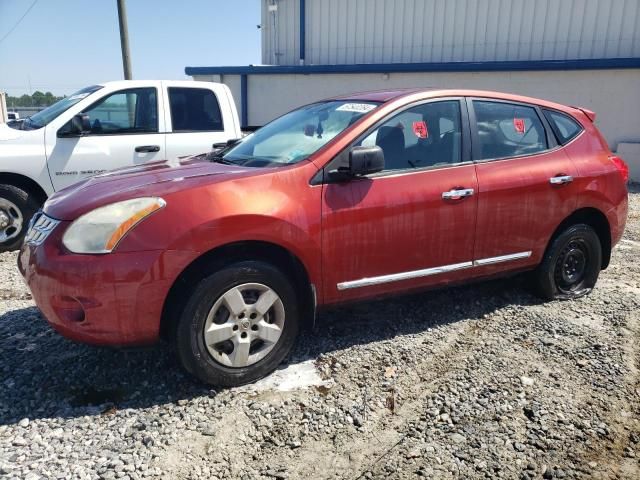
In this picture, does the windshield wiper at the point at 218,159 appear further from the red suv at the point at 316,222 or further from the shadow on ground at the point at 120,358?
the shadow on ground at the point at 120,358

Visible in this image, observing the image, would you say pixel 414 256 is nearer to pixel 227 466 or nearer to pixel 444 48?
pixel 227 466

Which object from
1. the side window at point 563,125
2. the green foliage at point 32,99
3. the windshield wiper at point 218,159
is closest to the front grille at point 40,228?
the windshield wiper at point 218,159

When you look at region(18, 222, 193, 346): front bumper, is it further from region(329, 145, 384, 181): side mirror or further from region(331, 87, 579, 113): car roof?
region(331, 87, 579, 113): car roof

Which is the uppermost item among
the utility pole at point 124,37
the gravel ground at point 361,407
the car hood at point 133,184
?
the utility pole at point 124,37

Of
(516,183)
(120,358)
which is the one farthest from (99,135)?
(516,183)

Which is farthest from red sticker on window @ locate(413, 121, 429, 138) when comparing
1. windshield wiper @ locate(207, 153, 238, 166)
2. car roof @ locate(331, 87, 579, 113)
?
windshield wiper @ locate(207, 153, 238, 166)

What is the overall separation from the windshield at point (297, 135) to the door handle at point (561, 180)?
155 cm

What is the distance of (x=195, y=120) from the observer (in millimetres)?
6707

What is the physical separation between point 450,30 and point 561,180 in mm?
10892

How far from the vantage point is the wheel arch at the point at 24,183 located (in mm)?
5730

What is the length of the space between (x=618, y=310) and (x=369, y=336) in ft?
7.15

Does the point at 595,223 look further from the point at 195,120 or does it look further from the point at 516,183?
the point at 195,120

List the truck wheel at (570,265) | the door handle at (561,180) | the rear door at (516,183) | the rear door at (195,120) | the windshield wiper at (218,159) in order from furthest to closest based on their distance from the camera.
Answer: the rear door at (195,120) < the truck wheel at (570,265) < the door handle at (561,180) < the rear door at (516,183) < the windshield wiper at (218,159)

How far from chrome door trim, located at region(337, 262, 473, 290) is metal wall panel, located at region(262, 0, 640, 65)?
423 inches
